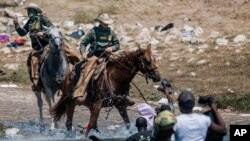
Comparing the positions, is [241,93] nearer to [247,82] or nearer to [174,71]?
[247,82]

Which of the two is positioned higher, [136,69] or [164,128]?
[164,128]

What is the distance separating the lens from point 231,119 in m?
17.1

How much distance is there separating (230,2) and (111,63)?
15062 mm

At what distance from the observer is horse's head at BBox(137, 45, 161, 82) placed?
45.3 ft

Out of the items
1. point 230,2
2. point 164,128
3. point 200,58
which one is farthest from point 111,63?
point 230,2

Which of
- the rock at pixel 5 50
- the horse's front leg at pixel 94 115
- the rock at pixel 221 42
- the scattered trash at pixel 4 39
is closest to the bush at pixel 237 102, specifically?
the horse's front leg at pixel 94 115

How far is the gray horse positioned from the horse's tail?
0.57 feet

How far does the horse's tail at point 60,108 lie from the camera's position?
1536 centimetres

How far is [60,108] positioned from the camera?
15594 millimetres

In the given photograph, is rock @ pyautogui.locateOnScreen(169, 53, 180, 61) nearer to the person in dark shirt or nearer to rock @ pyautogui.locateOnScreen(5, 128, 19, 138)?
rock @ pyautogui.locateOnScreen(5, 128, 19, 138)

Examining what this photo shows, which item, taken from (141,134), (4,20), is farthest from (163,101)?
Answer: (4,20)

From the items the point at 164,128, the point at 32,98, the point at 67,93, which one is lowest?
the point at 32,98

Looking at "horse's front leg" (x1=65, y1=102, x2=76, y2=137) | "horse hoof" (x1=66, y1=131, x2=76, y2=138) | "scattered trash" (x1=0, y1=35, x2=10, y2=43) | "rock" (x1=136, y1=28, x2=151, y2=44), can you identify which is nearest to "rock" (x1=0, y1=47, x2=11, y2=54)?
"scattered trash" (x1=0, y1=35, x2=10, y2=43)

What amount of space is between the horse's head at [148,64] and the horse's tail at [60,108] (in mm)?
1802
